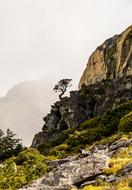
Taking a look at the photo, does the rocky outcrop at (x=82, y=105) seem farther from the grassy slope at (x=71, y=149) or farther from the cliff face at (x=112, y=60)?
the grassy slope at (x=71, y=149)

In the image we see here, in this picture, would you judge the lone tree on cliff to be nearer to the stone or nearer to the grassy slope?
the grassy slope

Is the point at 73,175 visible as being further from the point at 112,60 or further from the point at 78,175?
the point at 112,60

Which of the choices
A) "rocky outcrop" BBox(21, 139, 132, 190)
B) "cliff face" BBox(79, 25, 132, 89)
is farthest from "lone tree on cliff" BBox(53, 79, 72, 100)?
"rocky outcrop" BBox(21, 139, 132, 190)

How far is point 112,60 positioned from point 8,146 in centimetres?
3851

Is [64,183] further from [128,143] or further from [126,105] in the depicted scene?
[126,105]

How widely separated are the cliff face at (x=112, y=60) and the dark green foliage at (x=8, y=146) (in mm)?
31076

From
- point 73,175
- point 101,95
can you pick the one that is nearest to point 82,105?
point 101,95

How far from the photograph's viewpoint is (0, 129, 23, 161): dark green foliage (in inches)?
4476

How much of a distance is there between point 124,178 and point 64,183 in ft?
14.9

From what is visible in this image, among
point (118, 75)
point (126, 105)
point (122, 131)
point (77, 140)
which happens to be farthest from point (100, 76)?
point (122, 131)

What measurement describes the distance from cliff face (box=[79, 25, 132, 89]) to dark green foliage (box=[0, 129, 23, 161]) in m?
31.1

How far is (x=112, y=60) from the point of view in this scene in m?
136

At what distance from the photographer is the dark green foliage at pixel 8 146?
113700 mm

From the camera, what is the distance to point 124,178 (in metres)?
27.5
